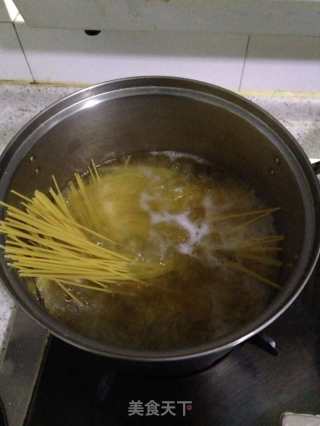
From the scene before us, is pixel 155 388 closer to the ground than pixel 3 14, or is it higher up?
closer to the ground

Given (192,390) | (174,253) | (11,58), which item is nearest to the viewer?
(192,390)

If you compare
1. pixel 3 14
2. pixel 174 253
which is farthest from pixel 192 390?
pixel 3 14

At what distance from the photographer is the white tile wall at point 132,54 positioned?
86cm

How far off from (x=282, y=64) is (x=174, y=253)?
48cm

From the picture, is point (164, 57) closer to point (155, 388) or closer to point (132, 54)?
point (132, 54)

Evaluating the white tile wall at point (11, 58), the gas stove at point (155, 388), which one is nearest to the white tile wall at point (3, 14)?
the white tile wall at point (11, 58)

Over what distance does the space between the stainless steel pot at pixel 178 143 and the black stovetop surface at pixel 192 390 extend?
0.24 feet

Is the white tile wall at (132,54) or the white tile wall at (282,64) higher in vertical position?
the white tile wall at (282,64)

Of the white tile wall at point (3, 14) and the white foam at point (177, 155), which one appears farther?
the white foam at point (177, 155)

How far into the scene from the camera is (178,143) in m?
0.94

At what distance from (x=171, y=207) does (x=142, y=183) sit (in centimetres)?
9

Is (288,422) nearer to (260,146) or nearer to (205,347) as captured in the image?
(205,347)

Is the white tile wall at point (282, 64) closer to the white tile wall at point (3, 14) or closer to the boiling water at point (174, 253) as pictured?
the boiling water at point (174, 253)

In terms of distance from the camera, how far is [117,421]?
71 centimetres
